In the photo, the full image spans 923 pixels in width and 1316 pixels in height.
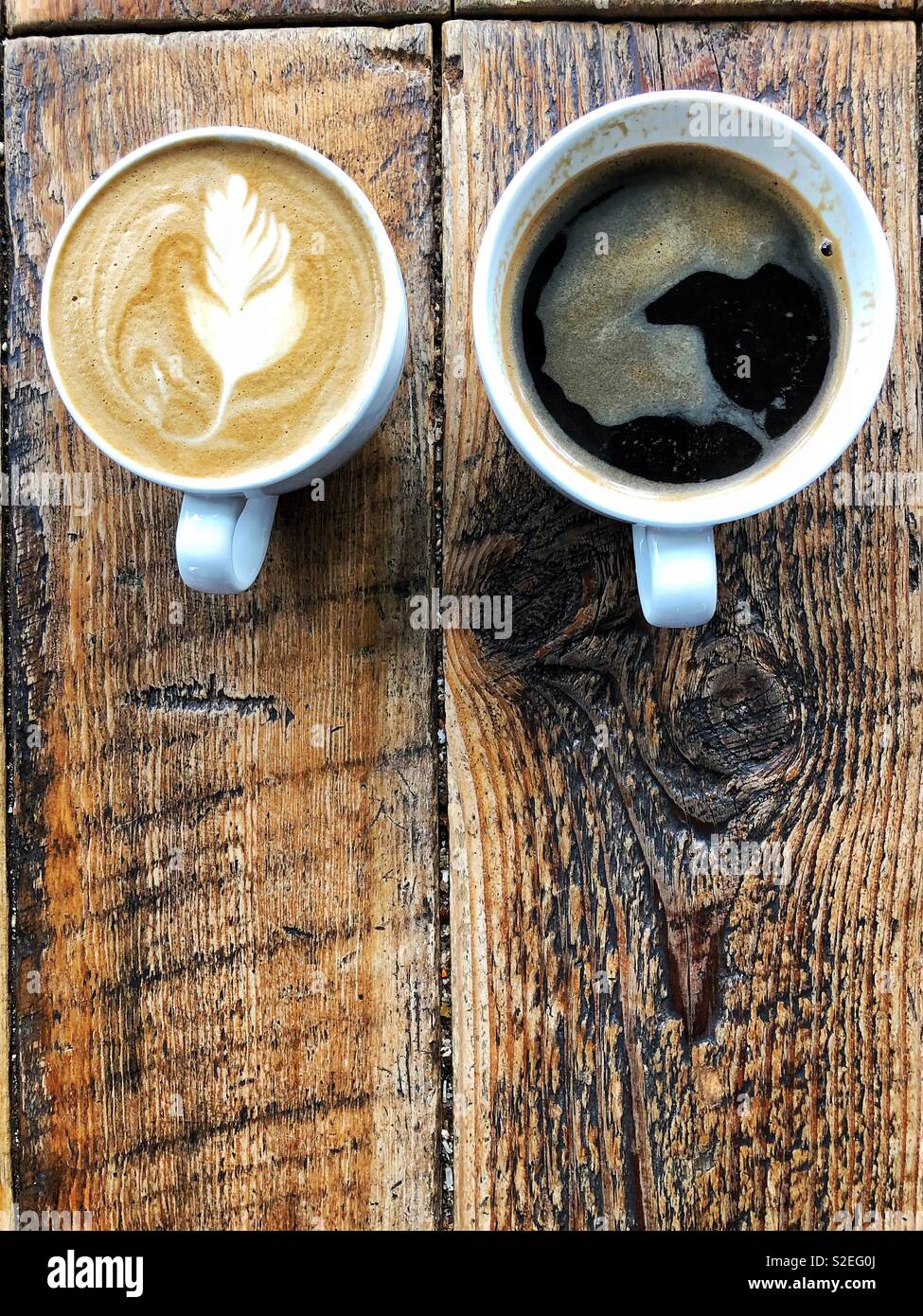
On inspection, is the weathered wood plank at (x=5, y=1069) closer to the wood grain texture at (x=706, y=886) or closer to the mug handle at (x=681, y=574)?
the wood grain texture at (x=706, y=886)

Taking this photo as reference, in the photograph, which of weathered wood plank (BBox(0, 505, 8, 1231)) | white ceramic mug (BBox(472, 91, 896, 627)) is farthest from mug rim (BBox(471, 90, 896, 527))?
weathered wood plank (BBox(0, 505, 8, 1231))

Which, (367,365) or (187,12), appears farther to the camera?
(187,12)

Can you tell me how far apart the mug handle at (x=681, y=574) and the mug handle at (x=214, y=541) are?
29 cm

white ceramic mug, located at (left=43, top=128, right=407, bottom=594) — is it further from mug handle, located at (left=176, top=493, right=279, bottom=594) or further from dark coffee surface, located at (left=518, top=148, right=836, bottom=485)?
dark coffee surface, located at (left=518, top=148, right=836, bottom=485)

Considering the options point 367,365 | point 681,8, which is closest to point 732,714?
point 367,365

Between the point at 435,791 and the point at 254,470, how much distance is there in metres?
0.31

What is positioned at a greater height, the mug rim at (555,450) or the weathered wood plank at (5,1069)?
the mug rim at (555,450)

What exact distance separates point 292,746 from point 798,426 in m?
0.47

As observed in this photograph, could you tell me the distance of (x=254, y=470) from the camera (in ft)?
2.42

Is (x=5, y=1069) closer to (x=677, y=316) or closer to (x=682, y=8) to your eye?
(x=677, y=316)

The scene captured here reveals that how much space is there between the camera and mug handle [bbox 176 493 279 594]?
0.73 meters

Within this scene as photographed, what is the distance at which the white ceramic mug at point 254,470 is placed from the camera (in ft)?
2.37


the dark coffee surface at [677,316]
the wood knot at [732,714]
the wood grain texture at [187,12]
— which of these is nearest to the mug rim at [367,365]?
the dark coffee surface at [677,316]

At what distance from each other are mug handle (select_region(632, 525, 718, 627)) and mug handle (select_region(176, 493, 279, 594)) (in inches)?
11.4
